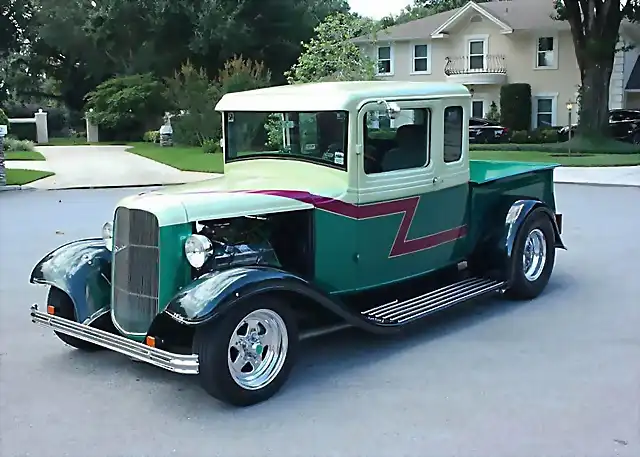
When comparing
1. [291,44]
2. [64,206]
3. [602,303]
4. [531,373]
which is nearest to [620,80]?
[291,44]

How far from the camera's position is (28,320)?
6922 millimetres

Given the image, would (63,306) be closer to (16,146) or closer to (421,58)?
(16,146)

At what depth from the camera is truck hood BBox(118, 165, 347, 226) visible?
507 centimetres

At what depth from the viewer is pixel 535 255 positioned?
297 inches

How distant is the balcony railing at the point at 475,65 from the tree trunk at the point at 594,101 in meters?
6.45

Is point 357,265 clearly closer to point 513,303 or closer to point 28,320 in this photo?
point 513,303

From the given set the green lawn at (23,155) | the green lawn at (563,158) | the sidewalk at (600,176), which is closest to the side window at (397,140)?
the sidewalk at (600,176)

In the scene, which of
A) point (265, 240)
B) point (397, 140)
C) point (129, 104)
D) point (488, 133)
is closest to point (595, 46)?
point (488, 133)

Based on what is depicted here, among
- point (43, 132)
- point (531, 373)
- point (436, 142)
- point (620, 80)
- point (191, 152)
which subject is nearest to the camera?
point (531, 373)

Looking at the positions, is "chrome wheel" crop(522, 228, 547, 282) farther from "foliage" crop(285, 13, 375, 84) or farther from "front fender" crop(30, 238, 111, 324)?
"foliage" crop(285, 13, 375, 84)

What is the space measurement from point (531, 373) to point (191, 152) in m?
24.8

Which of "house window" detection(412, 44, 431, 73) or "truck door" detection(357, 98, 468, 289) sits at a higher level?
"house window" detection(412, 44, 431, 73)

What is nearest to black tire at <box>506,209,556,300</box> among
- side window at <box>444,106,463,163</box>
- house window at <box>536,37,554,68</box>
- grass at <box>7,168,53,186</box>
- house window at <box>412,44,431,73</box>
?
side window at <box>444,106,463,163</box>

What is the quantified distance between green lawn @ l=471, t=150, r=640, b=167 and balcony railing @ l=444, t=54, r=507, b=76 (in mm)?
9630
